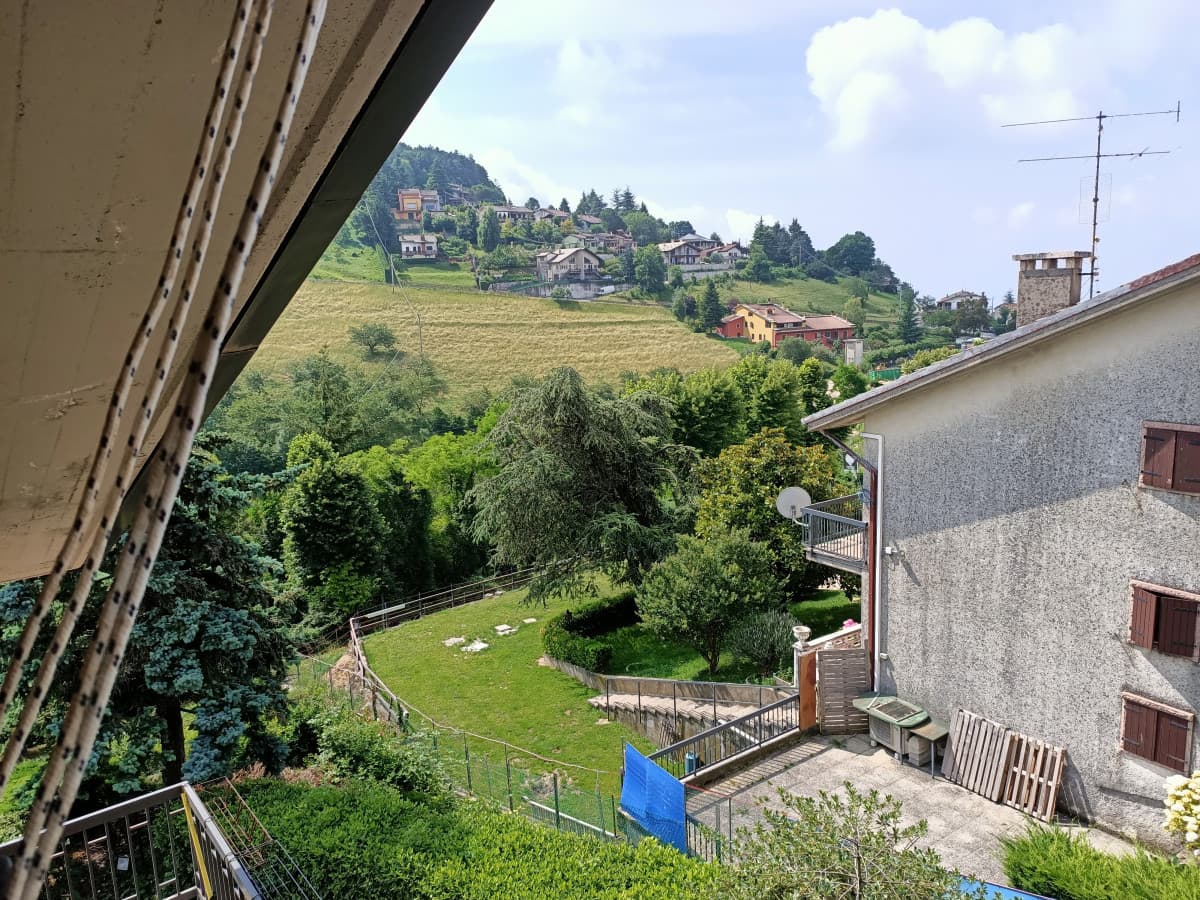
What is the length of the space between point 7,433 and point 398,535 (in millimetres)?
26156

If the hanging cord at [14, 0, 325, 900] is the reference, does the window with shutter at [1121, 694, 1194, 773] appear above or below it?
below

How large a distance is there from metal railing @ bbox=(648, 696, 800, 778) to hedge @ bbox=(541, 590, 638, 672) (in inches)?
231

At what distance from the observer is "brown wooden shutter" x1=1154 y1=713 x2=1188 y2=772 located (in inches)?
384

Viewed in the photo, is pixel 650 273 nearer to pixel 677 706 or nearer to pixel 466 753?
pixel 677 706

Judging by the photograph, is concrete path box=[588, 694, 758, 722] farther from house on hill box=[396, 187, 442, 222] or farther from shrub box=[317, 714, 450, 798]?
house on hill box=[396, 187, 442, 222]

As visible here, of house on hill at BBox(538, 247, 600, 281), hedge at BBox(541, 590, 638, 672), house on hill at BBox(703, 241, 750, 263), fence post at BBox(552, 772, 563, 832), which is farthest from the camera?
house on hill at BBox(703, 241, 750, 263)

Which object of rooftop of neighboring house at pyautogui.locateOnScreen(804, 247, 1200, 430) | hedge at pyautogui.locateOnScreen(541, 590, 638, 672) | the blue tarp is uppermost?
rooftop of neighboring house at pyautogui.locateOnScreen(804, 247, 1200, 430)

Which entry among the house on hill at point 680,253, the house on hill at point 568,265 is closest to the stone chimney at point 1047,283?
the house on hill at point 568,265

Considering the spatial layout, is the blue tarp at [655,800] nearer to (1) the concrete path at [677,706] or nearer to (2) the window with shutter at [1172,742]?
(1) the concrete path at [677,706]

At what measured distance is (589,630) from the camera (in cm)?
2188

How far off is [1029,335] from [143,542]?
11.5m

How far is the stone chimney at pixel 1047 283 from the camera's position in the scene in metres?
12.9

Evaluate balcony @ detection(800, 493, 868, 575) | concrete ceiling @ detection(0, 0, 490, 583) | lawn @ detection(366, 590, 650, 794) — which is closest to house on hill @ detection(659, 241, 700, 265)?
lawn @ detection(366, 590, 650, 794)

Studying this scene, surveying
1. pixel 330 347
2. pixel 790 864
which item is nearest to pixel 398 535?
pixel 790 864
